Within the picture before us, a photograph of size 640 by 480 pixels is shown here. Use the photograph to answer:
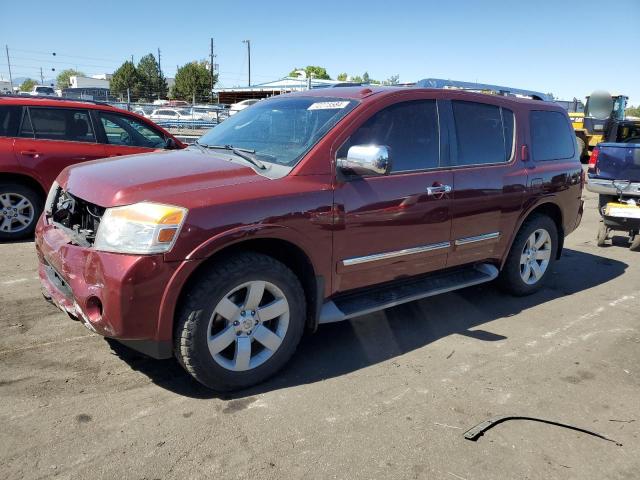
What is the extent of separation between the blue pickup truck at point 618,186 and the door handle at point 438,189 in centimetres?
437

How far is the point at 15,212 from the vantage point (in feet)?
20.8

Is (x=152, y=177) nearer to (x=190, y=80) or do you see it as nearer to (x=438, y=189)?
(x=438, y=189)

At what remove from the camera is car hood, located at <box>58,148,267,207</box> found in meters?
2.86

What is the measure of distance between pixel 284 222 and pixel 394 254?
1.00 m

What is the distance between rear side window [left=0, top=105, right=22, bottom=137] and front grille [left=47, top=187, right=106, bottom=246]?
3.39 metres

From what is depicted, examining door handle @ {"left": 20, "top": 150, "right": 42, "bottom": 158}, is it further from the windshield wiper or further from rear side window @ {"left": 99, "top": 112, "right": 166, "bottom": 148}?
the windshield wiper

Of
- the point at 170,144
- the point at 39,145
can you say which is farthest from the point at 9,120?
the point at 170,144

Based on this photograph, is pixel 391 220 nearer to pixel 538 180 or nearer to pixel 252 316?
pixel 252 316

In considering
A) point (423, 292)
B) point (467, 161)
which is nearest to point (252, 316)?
point (423, 292)

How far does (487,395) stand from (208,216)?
6.57ft

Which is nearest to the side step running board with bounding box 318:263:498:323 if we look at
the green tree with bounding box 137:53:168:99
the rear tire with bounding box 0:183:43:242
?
the rear tire with bounding box 0:183:43:242

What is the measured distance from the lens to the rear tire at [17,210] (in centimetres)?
626

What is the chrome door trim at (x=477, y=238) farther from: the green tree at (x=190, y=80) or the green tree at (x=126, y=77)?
the green tree at (x=126, y=77)

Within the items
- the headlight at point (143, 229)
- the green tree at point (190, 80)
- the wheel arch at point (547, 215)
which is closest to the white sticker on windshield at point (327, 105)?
the headlight at point (143, 229)
